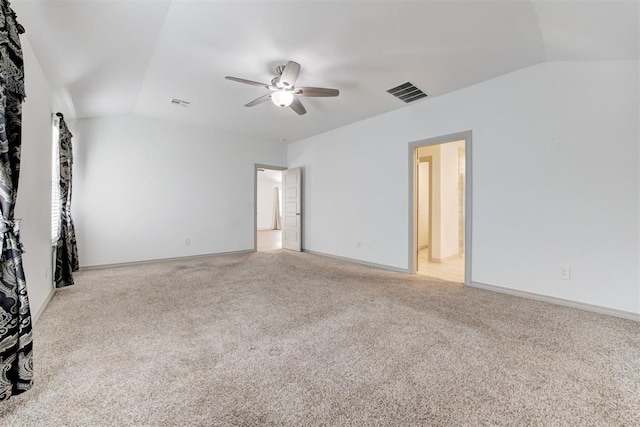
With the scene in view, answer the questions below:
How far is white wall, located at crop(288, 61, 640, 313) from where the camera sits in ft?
8.77

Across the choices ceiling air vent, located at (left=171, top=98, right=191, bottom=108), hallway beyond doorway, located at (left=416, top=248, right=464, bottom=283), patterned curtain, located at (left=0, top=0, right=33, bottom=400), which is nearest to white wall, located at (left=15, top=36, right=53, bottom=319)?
patterned curtain, located at (left=0, top=0, right=33, bottom=400)

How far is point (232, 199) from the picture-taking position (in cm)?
604

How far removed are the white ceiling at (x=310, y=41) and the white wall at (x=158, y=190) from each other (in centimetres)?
114

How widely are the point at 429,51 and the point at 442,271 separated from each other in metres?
3.34

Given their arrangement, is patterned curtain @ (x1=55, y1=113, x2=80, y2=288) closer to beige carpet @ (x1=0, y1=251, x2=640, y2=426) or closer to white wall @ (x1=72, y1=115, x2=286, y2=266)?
beige carpet @ (x1=0, y1=251, x2=640, y2=426)

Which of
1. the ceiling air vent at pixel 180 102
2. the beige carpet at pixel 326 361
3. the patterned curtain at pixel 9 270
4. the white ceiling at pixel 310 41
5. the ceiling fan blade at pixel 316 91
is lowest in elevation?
the beige carpet at pixel 326 361

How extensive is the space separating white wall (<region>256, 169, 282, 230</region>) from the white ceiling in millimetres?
7760

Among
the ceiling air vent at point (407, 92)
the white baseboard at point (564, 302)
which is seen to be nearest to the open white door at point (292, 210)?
the ceiling air vent at point (407, 92)

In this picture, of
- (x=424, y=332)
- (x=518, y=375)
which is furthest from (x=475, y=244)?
(x=518, y=375)

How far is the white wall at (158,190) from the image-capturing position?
15.1 feet

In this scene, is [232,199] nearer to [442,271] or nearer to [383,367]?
[442,271]

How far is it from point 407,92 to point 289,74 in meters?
1.87

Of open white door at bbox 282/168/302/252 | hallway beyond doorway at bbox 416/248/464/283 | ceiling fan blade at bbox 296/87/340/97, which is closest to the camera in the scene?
ceiling fan blade at bbox 296/87/340/97

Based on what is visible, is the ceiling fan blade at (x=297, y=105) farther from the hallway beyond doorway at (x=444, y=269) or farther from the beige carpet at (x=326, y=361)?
the hallway beyond doorway at (x=444, y=269)
